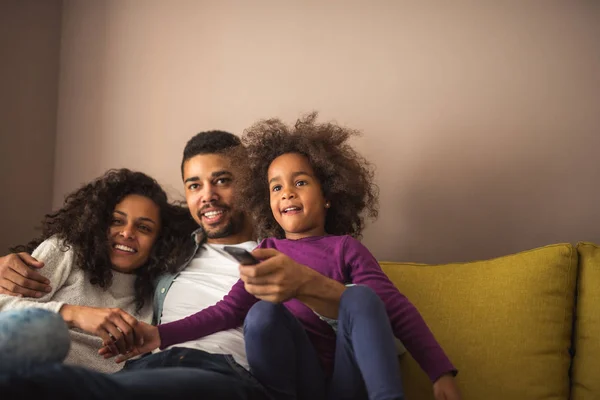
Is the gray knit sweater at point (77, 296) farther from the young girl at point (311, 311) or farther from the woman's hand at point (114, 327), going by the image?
the young girl at point (311, 311)

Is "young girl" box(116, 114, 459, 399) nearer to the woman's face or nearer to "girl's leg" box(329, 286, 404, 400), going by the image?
"girl's leg" box(329, 286, 404, 400)

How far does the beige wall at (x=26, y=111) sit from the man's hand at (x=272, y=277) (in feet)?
5.20

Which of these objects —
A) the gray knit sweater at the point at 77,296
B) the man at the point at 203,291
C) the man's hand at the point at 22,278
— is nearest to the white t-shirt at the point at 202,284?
the man at the point at 203,291

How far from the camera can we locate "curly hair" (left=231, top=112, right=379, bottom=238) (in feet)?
5.19

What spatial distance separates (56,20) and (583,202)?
89.0 inches

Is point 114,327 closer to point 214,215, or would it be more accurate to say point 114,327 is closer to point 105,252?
point 105,252

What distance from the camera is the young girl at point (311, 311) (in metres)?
1.07

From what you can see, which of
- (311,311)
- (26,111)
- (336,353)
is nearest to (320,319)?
(311,311)

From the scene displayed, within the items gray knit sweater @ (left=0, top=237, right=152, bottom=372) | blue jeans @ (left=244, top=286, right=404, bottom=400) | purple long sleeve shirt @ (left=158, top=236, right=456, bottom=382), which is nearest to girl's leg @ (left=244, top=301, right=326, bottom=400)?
blue jeans @ (left=244, top=286, right=404, bottom=400)

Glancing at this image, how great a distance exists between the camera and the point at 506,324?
1.48 meters

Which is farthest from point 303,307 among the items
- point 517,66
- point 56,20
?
point 56,20

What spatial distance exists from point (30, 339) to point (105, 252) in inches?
35.4

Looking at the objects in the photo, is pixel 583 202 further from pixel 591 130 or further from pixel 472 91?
pixel 472 91

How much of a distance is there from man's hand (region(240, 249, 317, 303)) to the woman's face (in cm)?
74
